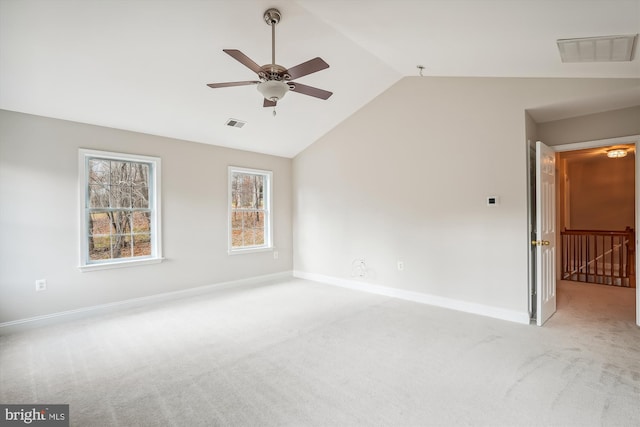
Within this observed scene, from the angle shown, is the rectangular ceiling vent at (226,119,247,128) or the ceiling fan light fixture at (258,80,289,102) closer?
the ceiling fan light fixture at (258,80,289,102)

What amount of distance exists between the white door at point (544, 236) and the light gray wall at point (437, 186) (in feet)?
0.44

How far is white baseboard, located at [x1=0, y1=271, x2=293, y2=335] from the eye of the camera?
136 inches

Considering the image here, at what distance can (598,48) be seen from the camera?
2.40 meters

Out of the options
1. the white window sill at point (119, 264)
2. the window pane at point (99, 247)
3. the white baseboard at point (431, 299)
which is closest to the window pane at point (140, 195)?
the window pane at point (99, 247)

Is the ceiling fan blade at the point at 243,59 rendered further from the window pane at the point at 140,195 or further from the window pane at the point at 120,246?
the window pane at the point at 120,246

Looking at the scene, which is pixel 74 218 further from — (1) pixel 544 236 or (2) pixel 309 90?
(1) pixel 544 236

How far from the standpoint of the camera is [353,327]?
3.51m

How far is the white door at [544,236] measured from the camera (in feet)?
11.4

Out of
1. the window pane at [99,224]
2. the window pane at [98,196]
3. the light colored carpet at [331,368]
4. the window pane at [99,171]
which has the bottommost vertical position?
the light colored carpet at [331,368]

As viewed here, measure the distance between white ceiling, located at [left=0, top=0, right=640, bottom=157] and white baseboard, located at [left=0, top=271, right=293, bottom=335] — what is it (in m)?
2.38

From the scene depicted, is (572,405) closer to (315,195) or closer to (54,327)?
(315,195)

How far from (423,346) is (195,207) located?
3.84m

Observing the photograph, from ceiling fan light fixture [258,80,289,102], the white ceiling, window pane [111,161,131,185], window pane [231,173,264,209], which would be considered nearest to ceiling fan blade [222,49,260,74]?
ceiling fan light fixture [258,80,289,102]

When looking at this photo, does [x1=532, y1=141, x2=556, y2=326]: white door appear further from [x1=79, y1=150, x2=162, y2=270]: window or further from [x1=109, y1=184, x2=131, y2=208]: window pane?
[x1=109, y1=184, x2=131, y2=208]: window pane
